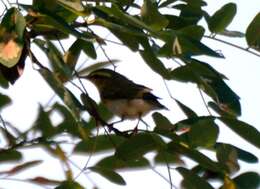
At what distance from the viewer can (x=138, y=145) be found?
54.1 inches

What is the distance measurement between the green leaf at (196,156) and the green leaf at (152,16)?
0.73ft

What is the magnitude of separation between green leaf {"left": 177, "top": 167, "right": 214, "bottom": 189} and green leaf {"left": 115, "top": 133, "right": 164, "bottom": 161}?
73mm

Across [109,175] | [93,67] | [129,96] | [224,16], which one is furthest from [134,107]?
[109,175]

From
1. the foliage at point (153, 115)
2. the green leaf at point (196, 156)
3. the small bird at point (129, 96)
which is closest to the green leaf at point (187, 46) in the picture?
the foliage at point (153, 115)

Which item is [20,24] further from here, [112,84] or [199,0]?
[112,84]

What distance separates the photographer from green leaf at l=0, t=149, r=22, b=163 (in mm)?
1403

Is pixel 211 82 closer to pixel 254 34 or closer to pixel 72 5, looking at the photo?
pixel 254 34

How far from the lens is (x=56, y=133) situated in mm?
1470

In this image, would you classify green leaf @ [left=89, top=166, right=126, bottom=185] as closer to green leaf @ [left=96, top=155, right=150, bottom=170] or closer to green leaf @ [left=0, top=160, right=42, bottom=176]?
green leaf @ [left=96, top=155, right=150, bottom=170]

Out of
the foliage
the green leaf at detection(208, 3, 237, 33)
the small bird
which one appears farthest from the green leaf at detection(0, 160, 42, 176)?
the small bird

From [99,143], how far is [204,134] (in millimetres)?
258

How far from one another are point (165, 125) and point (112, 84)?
1.59 meters

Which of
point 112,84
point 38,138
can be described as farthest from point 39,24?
point 112,84

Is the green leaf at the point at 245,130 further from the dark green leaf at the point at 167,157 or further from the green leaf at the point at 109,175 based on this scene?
the green leaf at the point at 109,175
